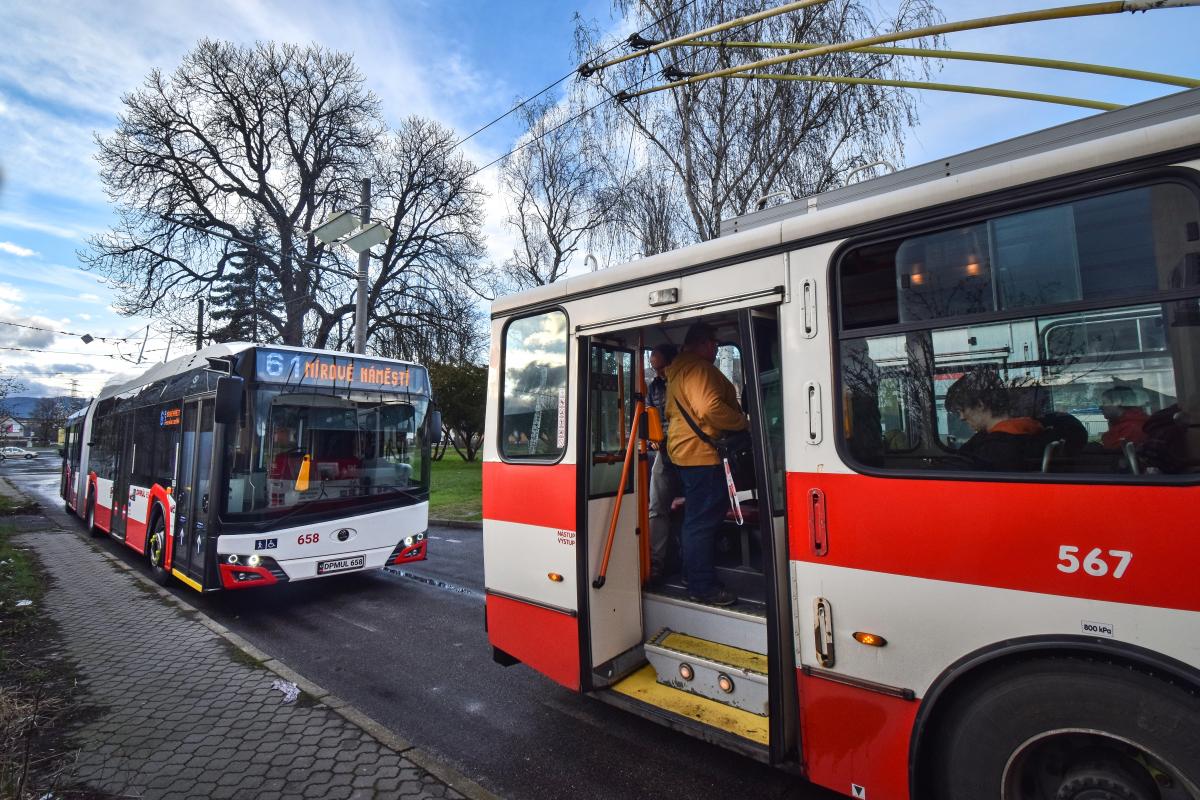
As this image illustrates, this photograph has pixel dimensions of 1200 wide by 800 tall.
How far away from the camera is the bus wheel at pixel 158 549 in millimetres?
7613

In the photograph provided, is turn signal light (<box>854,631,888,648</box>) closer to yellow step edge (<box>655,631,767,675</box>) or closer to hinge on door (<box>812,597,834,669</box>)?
hinge on door (<box>812,597,834,669</box>)

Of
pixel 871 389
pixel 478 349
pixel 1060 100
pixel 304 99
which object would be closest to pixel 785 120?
pixel 1060 100

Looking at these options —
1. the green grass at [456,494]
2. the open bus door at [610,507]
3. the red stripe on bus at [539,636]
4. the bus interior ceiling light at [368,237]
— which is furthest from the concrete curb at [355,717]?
the bus interior ceiling light at [368,237]

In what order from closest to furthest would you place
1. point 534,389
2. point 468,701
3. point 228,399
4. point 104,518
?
point 534,389 < point 468,701 < point 228,399 < point 104,518

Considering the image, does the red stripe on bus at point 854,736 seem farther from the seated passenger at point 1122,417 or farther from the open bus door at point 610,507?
the open bus door at point 610,507

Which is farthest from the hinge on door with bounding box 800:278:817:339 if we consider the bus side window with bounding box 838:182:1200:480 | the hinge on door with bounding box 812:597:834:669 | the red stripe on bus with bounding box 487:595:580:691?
the red stripe on bus with bounding box 487:595:580:691

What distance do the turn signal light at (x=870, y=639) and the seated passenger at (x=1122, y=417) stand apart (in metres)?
1.08

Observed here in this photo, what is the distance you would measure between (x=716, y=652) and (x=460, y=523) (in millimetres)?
10249

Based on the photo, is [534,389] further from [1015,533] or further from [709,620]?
[1015,533]

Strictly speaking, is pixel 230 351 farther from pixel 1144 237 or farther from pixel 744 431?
pixel 1144 237

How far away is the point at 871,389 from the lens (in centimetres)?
255

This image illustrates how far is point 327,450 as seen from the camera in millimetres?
6852


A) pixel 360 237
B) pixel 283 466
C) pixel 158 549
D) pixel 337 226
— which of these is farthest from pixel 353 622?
pixel 337 226

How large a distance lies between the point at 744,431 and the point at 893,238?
5.27 ft
